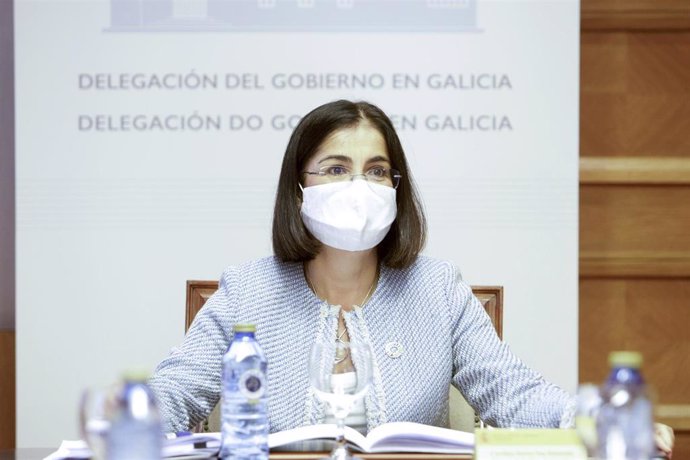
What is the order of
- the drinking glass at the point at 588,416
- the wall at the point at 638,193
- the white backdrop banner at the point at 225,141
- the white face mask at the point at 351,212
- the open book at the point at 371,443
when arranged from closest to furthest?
the drinking glass at the point at 588,416 → the open book at the point at 371,443 → the white face mask at the point at 351,212 → the white backdrop banner at the point at 225,141 → the wall at the point at 638,193

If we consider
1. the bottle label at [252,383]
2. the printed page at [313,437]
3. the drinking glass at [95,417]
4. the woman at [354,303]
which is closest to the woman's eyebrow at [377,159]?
the woman at [354,303]

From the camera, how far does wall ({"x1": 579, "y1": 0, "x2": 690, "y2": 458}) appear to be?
11.6 ft

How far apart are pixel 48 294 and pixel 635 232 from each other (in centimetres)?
213

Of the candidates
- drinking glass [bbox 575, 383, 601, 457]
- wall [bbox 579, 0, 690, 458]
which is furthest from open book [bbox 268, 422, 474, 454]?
wall [bbox 579, 0, 690, 458]

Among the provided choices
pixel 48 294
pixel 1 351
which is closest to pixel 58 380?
pixel 48 294

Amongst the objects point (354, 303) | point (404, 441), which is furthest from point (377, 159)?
point (404, 441)

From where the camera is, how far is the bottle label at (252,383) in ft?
A: 4.64

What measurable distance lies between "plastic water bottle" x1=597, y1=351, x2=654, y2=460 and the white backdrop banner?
194 cm

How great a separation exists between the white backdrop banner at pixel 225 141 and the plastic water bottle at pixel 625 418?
1944mm

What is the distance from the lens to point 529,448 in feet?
4.44

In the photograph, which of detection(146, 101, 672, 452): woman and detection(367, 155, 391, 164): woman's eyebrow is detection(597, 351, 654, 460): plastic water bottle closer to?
detection(146, 101, 672, 452): woman

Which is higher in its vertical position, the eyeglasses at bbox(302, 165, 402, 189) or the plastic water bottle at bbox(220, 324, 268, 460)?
the eyeglasses at bbox(302, 165, 402, 189)

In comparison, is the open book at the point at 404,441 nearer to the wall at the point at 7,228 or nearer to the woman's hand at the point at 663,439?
the woman's hand at the point at 663,439

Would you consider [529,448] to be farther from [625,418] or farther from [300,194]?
[300,194]
